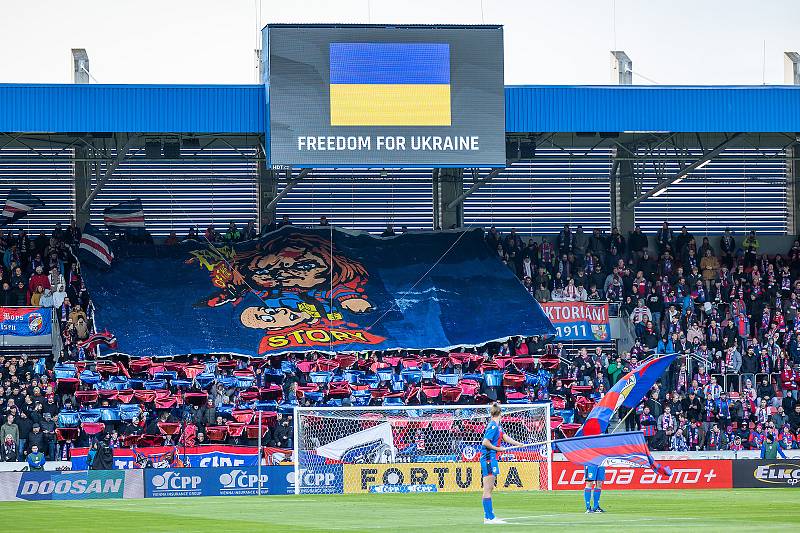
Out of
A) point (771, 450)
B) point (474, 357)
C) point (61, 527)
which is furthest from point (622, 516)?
point (474, 357)

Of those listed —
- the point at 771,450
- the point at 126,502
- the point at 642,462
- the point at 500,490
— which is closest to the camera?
the point at 642,462

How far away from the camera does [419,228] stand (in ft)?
171

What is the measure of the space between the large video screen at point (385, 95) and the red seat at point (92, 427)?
9349 millimetres

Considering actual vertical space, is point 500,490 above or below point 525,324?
below

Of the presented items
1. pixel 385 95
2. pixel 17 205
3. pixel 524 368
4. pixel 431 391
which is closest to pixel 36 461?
pixel 431 391

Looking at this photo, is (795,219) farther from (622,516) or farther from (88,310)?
(622,516)

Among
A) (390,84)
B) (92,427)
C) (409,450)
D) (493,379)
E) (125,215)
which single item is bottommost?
(409,450)

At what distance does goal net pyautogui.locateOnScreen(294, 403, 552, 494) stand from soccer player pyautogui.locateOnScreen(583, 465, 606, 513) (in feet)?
30.6

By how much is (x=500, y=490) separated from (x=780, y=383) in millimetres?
13800

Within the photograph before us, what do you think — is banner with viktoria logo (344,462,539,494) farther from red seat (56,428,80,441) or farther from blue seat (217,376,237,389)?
red seat (56,428,80,441)

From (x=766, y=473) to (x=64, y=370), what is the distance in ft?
66.4

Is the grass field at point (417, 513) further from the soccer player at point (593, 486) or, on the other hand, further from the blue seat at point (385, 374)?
the blue seat at point (385, 374)

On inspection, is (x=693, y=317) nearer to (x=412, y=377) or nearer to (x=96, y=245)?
(x=412, y=377)

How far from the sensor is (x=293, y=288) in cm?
4684
